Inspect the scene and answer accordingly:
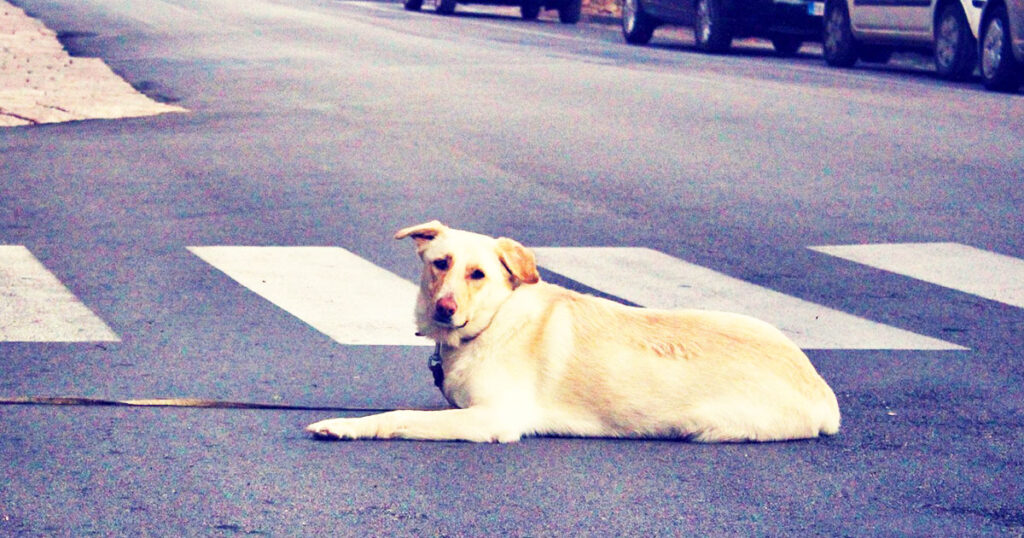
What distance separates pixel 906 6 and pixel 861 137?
7.17 meters

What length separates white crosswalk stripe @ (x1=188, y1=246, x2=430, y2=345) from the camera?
275 inches

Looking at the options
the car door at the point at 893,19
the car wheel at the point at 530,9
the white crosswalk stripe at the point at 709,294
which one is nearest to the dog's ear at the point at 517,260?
the white crosswalk stripe at the point at 709,294

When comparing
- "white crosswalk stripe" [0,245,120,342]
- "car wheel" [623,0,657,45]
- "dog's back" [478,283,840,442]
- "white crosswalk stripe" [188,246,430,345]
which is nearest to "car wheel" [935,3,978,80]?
"car wheel" [623,0,657,45]

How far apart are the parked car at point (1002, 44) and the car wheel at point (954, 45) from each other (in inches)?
30.6

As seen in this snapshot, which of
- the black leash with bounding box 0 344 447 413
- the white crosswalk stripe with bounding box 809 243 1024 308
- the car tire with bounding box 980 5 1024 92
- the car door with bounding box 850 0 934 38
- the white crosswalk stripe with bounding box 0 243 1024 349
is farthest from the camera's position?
the car door with bounding box 850 0 934 38

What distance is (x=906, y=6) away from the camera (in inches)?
802

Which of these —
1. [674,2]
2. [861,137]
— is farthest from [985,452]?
[674,2]

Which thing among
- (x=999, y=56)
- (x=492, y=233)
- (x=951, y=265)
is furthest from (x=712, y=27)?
(x=951, y=265)

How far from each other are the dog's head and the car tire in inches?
540

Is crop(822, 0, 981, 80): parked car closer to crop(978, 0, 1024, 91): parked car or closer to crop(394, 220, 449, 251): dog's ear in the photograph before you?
crop(978, 0, 1024, 91): parked car

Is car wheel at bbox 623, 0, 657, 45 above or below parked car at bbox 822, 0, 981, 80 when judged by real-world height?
below

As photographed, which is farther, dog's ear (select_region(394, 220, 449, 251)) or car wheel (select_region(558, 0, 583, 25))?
car wheel (select_region(558, 0, 583, 25))

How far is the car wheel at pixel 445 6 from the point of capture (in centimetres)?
3566

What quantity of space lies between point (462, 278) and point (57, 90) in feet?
42.6
